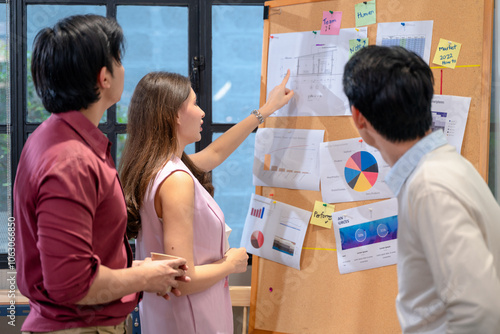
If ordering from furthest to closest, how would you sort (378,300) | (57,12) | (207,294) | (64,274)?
(57,12)
(378,300)
(207,294)
(64,274)

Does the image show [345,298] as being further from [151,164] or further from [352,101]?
[352,101]

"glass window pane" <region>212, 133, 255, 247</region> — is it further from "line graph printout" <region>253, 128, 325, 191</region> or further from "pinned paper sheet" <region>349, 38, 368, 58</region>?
"pinned paper sheet" <region>349, 38, 368, 58</region>

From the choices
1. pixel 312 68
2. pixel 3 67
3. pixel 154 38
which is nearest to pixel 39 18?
pixel 3 67

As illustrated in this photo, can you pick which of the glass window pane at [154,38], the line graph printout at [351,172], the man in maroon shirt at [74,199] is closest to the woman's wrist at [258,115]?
the line graph printout at [351,172]

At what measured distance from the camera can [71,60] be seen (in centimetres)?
108

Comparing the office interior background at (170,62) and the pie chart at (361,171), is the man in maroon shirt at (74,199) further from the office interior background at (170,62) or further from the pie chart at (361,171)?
the office interior background at (170,62)

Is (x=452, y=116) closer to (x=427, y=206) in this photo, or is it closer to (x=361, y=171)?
(x=361, y=171)

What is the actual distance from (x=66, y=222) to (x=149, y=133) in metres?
0.66

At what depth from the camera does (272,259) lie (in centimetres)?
203

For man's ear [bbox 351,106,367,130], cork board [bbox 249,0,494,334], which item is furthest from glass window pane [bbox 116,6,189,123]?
man's ear [bbox 351,106,367,130]

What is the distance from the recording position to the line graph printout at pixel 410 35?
5.80 feet

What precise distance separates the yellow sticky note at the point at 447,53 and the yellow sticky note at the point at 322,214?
66cm

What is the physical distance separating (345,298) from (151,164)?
908 millimetres

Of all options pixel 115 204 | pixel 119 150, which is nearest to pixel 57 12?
pixel 119 150
